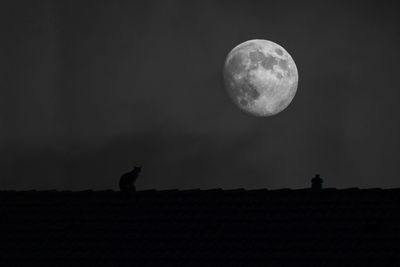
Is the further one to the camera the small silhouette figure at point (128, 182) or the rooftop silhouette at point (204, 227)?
the small silhouette figure at point (128, 182)

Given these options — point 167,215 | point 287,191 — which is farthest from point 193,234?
point 287,191

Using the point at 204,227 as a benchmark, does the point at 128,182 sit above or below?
above

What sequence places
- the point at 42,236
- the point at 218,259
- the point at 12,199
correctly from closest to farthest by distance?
the point at 218,259, the point at 42,236, the point at 12,199

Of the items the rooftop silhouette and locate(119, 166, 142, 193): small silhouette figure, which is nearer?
the rooftop silhouette

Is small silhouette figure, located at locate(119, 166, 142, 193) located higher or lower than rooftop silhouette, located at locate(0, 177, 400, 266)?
higher

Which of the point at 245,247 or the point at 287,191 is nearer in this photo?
the point at 245,247

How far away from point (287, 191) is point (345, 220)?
4.62 ft

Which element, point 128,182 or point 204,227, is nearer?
point 204,227

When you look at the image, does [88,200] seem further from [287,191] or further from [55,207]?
[287,191]

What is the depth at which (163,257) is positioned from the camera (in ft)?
50.6

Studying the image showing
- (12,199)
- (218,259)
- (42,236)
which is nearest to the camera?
(218,259)

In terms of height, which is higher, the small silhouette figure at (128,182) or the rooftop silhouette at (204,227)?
the small silhouette figure at (128,182)

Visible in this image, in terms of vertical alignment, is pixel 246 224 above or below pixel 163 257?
above

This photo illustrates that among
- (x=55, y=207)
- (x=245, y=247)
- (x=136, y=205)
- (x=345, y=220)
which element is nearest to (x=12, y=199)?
(x=55, y=207)
